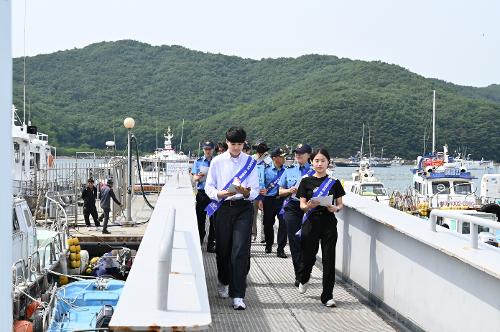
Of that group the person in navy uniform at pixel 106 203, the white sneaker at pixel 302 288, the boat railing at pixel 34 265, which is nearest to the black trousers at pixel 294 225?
the white sneaker at pixel 302 288

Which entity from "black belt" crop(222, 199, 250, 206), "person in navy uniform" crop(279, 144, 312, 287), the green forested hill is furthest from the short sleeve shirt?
the green forested hill

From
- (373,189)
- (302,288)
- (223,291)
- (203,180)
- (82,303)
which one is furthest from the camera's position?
(373,189)

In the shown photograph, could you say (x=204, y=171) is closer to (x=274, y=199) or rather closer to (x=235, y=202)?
(x=274, y=199)

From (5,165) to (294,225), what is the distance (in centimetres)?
671

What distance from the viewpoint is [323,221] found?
7887 mm

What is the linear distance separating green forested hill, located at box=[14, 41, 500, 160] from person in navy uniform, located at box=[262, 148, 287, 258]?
266 ft

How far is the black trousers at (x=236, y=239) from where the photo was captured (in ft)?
24.6

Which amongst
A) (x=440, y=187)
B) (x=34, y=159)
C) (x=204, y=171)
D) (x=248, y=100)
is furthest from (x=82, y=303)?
(x=248, y=100)

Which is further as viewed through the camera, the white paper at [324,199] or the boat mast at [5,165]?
the white paper at [324,199]

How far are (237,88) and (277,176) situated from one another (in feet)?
420

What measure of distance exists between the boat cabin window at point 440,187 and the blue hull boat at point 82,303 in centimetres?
2747

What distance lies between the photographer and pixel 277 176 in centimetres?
1145

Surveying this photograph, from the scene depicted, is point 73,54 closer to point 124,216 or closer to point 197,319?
point 124,216

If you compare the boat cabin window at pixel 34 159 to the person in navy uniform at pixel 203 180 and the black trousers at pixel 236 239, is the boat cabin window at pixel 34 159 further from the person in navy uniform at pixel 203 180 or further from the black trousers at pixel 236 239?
Answer: the black trousers at pixel 236 239
